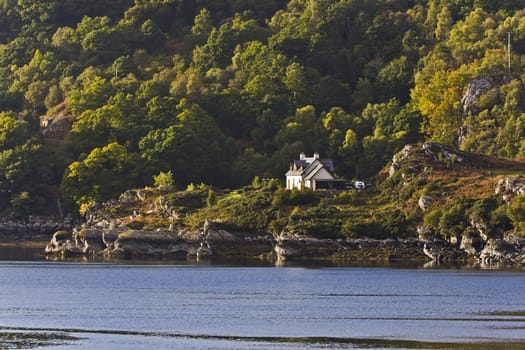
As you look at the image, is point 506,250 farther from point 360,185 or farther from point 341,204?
point 360,185

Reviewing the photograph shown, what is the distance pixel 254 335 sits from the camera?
7025 cm

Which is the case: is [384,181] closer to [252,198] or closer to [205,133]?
[252,198]

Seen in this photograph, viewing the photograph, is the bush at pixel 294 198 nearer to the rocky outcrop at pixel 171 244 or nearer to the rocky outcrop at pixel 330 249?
the rocky outcrop at pixel 171 244

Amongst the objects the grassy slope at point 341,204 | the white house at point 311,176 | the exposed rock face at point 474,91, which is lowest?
the grassy slope at point 341,204

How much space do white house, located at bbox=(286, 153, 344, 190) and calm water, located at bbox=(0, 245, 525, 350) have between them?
24.0 meters

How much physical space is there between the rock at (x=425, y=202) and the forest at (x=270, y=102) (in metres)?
20.1

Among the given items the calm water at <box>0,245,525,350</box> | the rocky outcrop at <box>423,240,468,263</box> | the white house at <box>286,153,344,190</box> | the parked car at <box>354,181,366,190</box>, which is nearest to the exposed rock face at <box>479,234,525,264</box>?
the rocky outcrop at <box>423,240,468,263</box>

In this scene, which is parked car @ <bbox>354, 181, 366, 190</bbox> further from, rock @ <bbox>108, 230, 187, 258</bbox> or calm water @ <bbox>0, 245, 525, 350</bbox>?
calm water @ <bbox>0, 245, 525, 350</bbox>

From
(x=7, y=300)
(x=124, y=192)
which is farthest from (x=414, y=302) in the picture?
(x=124, y=192)

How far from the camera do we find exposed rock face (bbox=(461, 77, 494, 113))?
15588 cm

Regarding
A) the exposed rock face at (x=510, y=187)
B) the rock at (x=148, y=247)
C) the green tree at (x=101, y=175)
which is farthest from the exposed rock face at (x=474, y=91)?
the rock at (x=148, y=247)

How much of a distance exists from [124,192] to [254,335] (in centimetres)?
8389

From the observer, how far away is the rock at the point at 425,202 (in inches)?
4918

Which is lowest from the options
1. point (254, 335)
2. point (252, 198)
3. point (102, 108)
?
point (254, 335)
